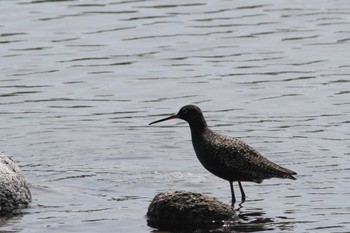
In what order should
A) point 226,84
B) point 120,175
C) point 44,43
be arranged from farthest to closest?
point 44,43
point 226,84
point 120,175

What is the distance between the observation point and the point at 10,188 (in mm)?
14195

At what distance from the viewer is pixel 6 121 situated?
19.5 meters

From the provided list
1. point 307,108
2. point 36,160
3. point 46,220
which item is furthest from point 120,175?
point 307,108

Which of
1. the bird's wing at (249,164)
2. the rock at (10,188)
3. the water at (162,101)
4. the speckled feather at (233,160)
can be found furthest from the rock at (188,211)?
the rock at (10,188)

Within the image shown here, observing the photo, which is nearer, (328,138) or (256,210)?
(256,210)

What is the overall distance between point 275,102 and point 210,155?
5.49m

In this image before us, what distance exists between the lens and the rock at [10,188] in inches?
556

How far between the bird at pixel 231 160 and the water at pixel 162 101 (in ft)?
1.00

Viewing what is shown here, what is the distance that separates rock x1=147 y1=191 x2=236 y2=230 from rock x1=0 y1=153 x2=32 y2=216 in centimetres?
172

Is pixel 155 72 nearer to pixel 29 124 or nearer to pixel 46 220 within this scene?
pixel 29 124

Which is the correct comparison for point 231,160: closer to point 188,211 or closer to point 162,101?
point 188,211

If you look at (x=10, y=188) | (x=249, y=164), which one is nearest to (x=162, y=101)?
(x=249, y=164)

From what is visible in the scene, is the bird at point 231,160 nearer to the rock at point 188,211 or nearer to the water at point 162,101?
the water at point 162,101

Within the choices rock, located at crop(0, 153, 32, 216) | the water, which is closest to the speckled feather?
the water
